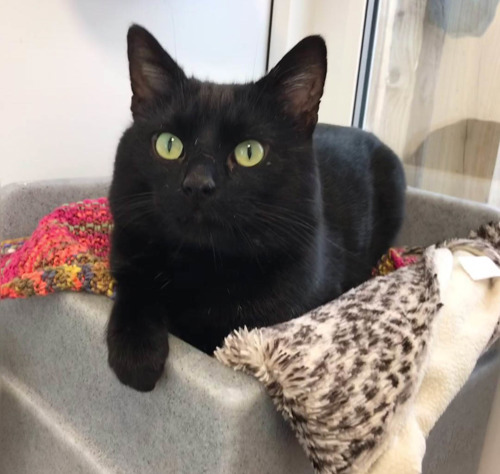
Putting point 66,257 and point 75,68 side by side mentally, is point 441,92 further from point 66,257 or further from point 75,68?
point 66,257

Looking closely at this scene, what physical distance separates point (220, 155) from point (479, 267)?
45 cm

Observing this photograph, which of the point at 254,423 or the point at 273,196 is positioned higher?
the point at 273,196

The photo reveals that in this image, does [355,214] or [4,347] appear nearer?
[4,347]

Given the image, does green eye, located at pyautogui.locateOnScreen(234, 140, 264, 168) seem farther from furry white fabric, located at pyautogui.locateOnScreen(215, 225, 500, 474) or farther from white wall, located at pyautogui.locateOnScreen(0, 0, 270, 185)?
white wall, located at pyautogui.locateOnScreen(0, 0, 270, 185)

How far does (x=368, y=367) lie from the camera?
568 mm

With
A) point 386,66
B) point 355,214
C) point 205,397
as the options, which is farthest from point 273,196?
point 386,66

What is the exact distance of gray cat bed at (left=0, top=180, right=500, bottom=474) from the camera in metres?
0.51

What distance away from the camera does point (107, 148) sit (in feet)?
3.74

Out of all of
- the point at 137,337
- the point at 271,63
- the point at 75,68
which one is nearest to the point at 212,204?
the point at 137,337

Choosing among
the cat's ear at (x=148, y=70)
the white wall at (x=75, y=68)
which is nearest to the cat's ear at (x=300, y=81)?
the cat's ear at (x=148, y=70)

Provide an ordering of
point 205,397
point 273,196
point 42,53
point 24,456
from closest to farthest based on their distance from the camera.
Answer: point 205,397 < point 273,196 < point 24,456 < point 42,53

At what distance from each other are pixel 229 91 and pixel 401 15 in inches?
36.1

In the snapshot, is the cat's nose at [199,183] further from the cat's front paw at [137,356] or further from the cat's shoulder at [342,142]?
the cat's shoulder at [342,142]

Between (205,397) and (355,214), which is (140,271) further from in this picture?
(355,214)
